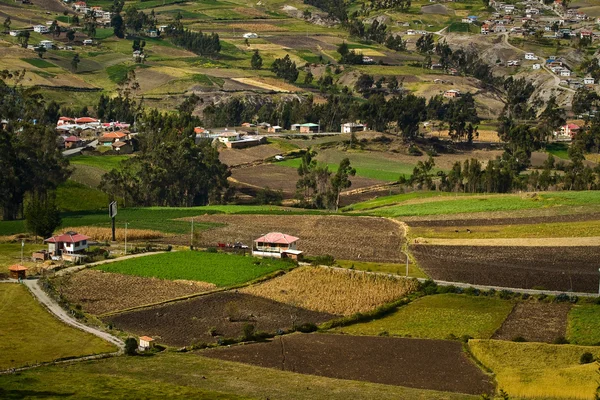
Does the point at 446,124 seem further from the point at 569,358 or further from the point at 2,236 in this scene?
the point at 569,358

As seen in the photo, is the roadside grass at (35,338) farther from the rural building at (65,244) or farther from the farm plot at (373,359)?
the rural building at (65,244)

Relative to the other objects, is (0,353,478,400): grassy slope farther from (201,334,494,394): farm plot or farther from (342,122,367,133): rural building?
(342,122,367,133): rural building

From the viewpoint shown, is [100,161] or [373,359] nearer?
[373,359]

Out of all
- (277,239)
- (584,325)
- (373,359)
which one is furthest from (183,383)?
(277,239)

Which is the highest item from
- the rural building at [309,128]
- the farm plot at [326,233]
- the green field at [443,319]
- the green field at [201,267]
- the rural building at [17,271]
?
the green field at [443,319]

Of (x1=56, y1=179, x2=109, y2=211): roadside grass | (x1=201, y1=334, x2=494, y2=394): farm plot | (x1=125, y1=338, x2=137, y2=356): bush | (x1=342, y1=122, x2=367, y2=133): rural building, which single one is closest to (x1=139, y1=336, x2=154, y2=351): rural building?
(x1=125, y1=338, x2=137, y2=356): bush

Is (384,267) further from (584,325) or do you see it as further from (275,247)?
(584,325)

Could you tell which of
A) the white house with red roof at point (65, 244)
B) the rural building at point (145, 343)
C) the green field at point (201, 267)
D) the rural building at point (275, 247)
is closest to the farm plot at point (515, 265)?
the rural building at point (275, 247)
